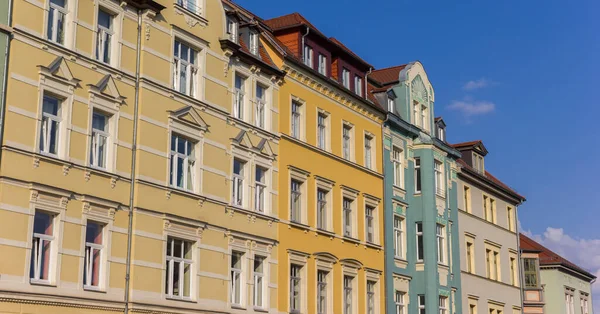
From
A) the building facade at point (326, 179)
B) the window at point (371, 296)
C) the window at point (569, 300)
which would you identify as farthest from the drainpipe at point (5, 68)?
the window at point (569, 300)

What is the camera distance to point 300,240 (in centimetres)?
3488

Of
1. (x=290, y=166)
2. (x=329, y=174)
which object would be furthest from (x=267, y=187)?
(x=329, y=174)

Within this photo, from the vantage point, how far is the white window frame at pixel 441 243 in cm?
4472

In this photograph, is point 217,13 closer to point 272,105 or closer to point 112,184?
point 272,105

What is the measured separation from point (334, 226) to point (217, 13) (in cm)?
1055

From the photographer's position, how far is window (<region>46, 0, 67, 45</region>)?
82.5 feet

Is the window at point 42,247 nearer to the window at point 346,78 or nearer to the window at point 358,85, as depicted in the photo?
the window at point 346,78

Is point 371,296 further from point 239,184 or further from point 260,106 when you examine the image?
point 260,106

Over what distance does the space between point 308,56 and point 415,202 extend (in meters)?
10.3

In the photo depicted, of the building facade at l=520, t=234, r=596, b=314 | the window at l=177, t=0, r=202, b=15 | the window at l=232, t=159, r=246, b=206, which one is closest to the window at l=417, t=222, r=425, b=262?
the window at l=232, t=159, r=246, b=206

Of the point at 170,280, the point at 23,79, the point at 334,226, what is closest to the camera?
the point at 23,79

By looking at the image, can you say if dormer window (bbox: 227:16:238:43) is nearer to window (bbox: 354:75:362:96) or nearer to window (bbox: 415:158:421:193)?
window (bbox: 354:75:362:96)

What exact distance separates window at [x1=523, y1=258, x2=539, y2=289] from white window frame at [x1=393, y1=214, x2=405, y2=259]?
17.8m

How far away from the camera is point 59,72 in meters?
24.9
